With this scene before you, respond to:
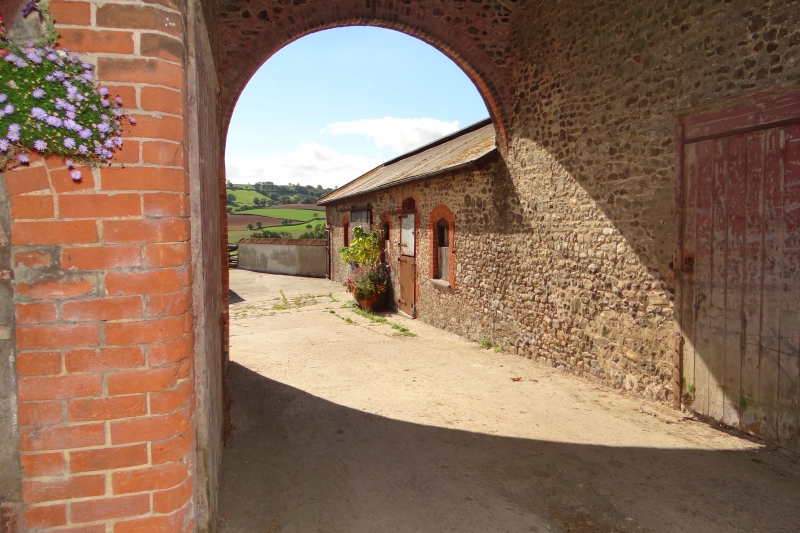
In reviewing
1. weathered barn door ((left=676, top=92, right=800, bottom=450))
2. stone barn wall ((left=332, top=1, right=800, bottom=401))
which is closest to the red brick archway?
stone barn wall ((left=332, top=1, right=800, bottom=401))

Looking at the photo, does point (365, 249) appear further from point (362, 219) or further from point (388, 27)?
point (388, 27)

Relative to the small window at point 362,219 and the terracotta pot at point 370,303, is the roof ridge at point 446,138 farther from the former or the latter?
the terracotta pot at point 370,303

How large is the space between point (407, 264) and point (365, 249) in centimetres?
243

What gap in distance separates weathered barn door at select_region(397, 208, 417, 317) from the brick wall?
988 cm

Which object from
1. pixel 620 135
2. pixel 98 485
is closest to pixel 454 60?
pixel 620 135

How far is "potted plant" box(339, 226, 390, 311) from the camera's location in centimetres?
1307

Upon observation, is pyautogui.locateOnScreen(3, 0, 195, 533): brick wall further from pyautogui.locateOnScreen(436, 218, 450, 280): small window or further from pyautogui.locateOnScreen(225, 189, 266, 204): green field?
pyautogui.locateOnScreen(225, 189, 266, 204): green field

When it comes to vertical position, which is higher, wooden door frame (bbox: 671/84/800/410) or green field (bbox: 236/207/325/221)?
green field (bbox: 236/207/325/221)

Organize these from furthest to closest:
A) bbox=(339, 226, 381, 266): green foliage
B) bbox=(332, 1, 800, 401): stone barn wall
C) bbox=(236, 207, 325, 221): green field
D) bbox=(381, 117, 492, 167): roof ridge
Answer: bbox=(236, 207, 325, 221): green field
bbox=(339, 226, 381, 266): green foliage
bbox=(381, 117, 492, 167): roof ridge
bbox=(332, 1, 800, 401): stone barn wall

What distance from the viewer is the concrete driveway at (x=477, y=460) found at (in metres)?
3.26

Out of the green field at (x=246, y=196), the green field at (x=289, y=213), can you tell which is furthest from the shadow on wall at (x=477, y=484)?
the green field at (x=246, y=196)

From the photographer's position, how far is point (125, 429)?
73.5 inches

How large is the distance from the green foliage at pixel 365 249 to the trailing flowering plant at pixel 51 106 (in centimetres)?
1228

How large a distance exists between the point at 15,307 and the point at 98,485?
0.73 metres
